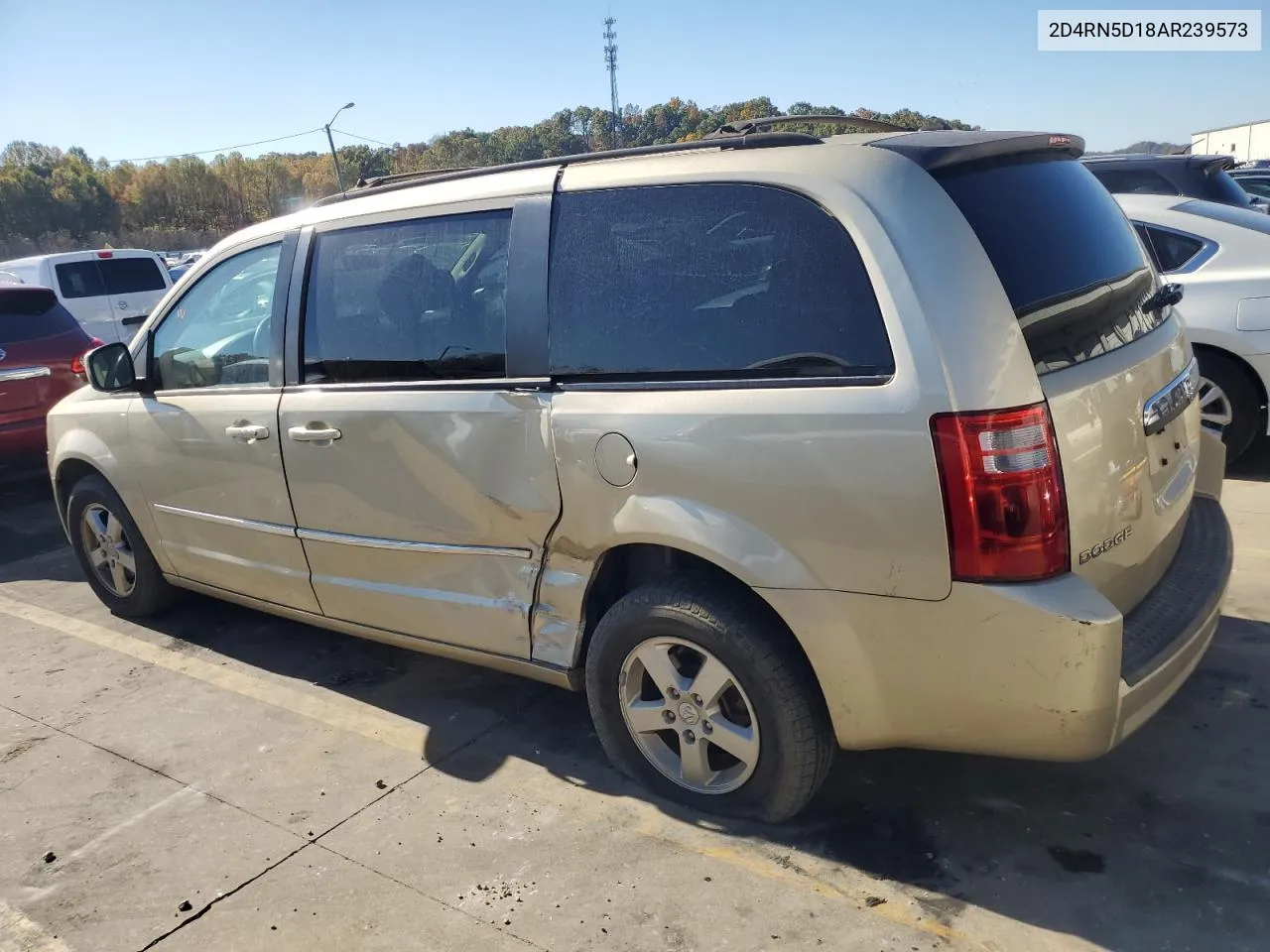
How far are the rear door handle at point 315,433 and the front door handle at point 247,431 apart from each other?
0.59ft

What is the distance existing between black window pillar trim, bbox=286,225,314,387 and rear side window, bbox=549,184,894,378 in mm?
1195

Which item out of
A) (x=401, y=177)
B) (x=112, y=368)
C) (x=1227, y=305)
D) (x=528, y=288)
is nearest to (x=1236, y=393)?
(x=1227, y=305)

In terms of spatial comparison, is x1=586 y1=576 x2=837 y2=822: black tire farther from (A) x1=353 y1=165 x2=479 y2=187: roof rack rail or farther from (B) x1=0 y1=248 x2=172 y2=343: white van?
(B) x1=0 y1=248 x2=172 y2=343: white van

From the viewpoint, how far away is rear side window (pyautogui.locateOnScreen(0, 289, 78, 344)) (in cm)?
761

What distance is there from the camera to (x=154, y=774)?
357 cm

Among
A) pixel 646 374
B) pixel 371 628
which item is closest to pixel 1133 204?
pixel 646 374

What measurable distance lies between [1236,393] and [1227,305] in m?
0.51

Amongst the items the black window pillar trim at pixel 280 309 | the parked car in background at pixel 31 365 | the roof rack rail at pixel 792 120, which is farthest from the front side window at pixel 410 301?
the parked car in background at pixel 31 365

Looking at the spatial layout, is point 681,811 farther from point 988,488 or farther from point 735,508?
point 988,488

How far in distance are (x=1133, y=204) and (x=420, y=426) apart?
5.13 m

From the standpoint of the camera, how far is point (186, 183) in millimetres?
91188

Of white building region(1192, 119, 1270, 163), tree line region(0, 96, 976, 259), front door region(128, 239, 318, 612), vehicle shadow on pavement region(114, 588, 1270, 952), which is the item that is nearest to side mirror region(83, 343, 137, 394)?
front door region(128, 239, 318, 612)

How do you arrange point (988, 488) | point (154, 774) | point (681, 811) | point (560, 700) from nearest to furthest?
point (988, 488)
point (681, 811)
point (154, 774)
point (560, 700)

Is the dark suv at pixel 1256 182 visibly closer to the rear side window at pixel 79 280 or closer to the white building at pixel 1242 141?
the rear side window at pixel 79 280
